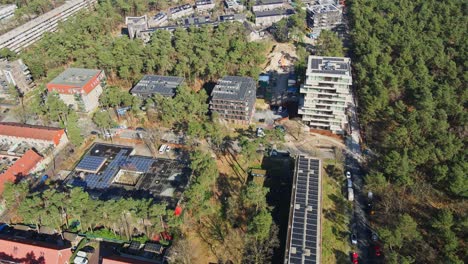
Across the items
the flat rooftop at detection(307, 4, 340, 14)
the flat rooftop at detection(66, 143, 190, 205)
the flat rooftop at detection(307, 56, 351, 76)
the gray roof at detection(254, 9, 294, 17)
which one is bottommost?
the flat rooftop at detection(66, 143, 190, 205)

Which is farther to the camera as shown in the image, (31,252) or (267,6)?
(267,6)

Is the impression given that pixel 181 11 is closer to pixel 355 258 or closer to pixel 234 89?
pixel 234 89

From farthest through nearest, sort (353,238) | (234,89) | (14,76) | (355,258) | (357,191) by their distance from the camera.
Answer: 1. (14,76)
2. (234,89)
3. (357,191)
4. (353,238)
5. (355,258)

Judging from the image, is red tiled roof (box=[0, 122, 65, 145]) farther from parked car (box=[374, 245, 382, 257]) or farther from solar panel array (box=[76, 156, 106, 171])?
parked car (box=[374, 245, 382, 257])

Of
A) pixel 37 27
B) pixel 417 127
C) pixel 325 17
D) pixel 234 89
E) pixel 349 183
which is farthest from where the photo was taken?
pixel 325 17

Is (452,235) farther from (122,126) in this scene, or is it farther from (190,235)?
(122,126)

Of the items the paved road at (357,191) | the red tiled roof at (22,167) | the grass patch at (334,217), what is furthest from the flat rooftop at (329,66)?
the red tiled roof at (22,167)

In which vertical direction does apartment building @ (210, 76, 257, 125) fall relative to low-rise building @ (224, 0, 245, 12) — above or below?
below

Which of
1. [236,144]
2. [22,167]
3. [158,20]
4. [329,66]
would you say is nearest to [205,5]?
[158,20]

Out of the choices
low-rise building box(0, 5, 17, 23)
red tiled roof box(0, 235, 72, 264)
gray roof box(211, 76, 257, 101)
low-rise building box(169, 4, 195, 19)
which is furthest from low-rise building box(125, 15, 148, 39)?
red tiled roof box(0, 235, 72, 264)
